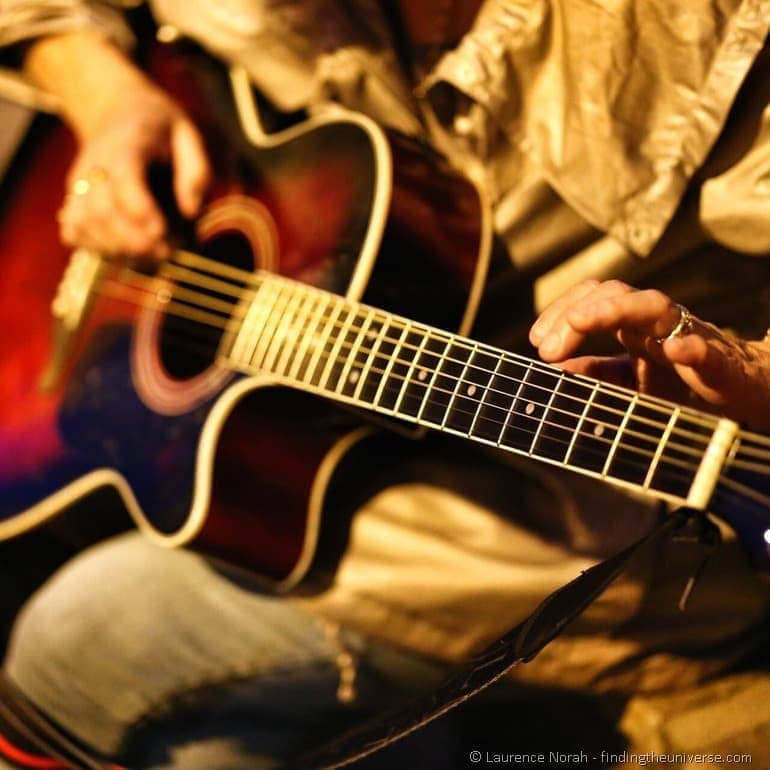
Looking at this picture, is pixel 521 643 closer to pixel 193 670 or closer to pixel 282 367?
pixel 282 367

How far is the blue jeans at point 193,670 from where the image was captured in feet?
2.59

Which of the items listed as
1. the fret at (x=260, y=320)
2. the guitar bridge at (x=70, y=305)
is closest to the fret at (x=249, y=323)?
the fret at (x=260, y=320)

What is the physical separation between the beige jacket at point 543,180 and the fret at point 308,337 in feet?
0.47

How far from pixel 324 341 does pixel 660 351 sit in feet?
0.79

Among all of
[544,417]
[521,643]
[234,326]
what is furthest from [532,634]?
[234,326]

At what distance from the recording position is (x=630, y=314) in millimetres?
444

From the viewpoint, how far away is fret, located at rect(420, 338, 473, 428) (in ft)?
1.65

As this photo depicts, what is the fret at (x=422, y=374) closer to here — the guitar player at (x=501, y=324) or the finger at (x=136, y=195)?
the guitar player at (x=501, y=324)

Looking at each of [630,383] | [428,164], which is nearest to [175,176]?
[428,164]

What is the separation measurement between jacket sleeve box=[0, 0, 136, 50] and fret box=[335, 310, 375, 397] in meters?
0.48

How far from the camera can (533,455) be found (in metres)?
0.49

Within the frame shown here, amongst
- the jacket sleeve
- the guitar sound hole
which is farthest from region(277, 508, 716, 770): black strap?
the jacket sleeve

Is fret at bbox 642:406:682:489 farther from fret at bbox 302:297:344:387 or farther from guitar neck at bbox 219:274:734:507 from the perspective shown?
fret at bbox 302:297:344:387

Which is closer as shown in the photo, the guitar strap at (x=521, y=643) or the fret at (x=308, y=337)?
the guitar strap at (x=521, y=643)
